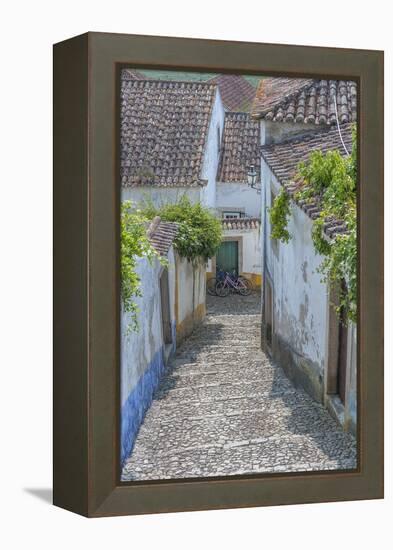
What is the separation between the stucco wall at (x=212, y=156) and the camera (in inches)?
309

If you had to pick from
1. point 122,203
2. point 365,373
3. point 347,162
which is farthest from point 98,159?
point 365,373

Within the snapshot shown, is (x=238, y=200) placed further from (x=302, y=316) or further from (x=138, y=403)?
(x=138, y=403)

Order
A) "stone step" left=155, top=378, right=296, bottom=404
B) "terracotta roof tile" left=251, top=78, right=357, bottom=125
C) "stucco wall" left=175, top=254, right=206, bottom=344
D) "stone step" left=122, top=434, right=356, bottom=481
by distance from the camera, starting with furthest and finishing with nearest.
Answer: "terracotta roof tile" left=251, top=78, right=357, bottom=125 < "stucco wall" left=175, top=254, right=206, bottom=344 < "stone step" left=155, top=378, right=296, bottom=404 < "stone step" left=122, top=434, right=356, bottom=481

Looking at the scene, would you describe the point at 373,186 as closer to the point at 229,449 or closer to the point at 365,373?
the point at 365,373

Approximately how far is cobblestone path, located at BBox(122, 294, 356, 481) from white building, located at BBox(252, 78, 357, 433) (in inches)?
4.4

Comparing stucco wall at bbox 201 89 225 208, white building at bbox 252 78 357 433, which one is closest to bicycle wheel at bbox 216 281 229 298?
white building at bbox 252 78 357 433

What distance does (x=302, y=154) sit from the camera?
8070mm

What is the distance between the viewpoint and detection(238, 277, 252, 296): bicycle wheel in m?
7.99

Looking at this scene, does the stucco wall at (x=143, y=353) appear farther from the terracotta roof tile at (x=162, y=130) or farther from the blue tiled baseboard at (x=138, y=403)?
the terracotta roof tile at (x=162, y=130)

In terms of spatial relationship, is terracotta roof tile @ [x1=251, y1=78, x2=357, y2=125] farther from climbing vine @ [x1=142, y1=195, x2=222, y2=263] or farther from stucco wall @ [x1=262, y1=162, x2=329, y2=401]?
climbing vine @ [x1=142, y1=195, x2=222, y2=263]

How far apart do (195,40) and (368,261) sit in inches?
67.9

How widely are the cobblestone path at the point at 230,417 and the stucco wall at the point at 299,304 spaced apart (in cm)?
11

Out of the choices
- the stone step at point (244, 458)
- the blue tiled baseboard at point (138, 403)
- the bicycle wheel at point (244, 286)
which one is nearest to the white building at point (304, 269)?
the bicycle wheel at point (244, 286)

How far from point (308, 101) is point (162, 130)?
100cm
